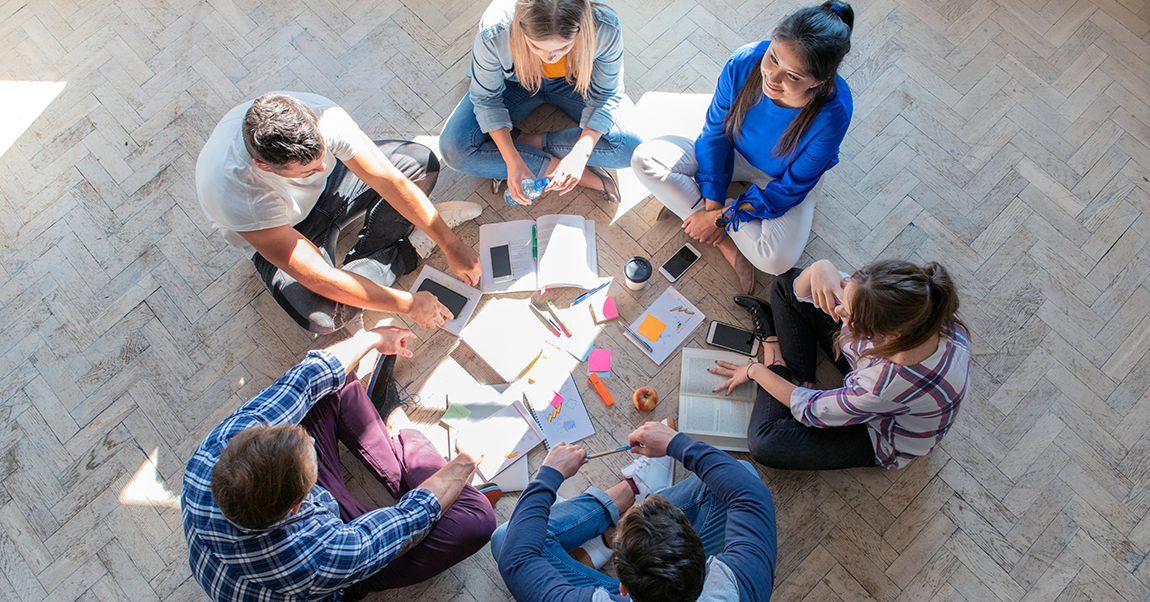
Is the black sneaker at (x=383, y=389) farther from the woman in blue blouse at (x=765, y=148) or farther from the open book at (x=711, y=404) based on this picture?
the woman in blue blouse at (x=765, y=148)

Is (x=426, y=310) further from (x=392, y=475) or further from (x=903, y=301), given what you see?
(x=903, y=301)

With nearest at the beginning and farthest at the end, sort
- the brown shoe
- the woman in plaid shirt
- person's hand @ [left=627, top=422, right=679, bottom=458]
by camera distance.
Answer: the woman in plaid shirt, person's hand @ [left=627, top=422, right=679, bottom=458], the brown shoe

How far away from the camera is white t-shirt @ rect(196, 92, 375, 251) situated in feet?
7.19

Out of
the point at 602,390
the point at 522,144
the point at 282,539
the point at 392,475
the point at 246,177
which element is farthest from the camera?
the point at 522,144

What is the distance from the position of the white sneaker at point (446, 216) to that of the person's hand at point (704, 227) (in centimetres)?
95

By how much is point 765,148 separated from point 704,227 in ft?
1.33

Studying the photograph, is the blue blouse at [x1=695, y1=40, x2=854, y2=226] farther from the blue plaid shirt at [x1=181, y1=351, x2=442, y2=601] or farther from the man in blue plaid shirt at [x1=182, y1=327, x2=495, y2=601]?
the blue plaid shirt at [x1=181, y1=351, x2=442, y2=601]

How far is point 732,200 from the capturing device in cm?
287

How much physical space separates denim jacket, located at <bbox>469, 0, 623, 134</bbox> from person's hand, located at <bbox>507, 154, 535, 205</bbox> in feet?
0.53

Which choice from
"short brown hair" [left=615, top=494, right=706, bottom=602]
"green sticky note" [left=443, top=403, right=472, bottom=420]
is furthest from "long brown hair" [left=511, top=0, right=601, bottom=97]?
"short brown hair" [left=615, top=494, right=706, bottom=602]

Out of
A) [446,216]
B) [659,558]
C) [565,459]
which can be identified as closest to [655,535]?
[659,558]

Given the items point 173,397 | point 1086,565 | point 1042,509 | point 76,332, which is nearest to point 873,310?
point 1042,509

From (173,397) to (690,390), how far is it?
2.18 meters

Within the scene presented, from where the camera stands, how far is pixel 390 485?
7.97 feet
